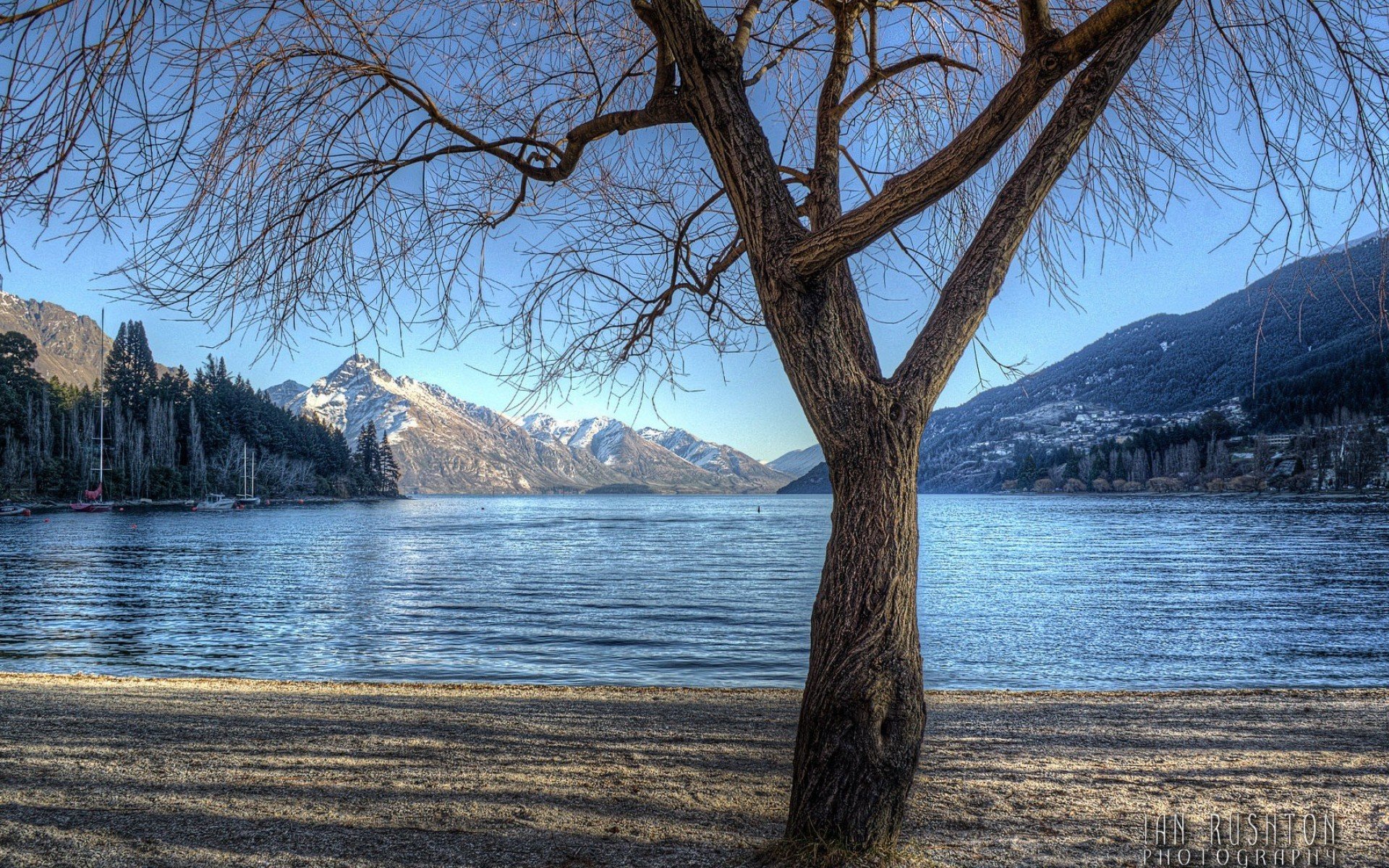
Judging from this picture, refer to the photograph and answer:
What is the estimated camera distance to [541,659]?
48.8 ft

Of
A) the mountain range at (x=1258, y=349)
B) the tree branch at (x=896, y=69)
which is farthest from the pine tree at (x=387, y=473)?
the tree branch at (x=896, y=69)

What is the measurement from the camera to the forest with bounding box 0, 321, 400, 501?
72.2 meters

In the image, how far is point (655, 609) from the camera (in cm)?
2255

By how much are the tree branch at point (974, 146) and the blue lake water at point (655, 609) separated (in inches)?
416

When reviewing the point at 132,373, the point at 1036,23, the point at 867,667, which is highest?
the point at 132,373

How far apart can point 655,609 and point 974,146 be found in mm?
20732

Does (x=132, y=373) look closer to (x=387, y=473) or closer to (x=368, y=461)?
(x=368, y=461)

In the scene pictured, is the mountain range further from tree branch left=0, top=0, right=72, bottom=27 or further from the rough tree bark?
tree branch left=0, top=0, right=72, bottom=27

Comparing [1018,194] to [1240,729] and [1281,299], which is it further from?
[1240,729]

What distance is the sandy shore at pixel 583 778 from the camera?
3.79 m

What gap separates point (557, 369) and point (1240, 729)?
22.1 feet

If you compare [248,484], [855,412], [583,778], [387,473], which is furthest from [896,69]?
[387,473]

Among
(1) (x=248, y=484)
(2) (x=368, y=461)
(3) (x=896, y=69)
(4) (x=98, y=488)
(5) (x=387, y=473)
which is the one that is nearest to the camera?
(3) (x=896, y=69)

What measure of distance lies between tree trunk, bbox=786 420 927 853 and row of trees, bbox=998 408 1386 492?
4858 inches
